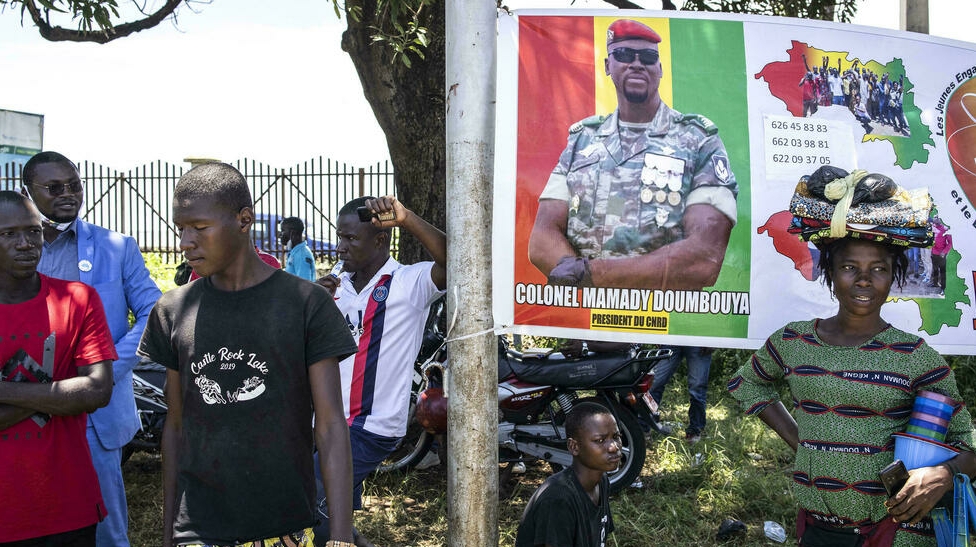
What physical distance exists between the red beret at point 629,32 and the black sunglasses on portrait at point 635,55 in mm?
44

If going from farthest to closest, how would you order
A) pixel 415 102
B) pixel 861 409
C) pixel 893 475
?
pixel 415 102
pixel 861 409
pixel 893 475

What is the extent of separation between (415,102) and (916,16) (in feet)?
10.7

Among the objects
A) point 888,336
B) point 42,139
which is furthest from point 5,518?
point 42,139

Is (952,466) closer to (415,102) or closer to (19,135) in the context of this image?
(415,102)

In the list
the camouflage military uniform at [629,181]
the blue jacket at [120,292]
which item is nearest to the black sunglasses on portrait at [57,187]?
the blue jacket at [120,292]

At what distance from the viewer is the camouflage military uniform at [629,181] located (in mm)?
3514

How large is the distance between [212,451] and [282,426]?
0.22m

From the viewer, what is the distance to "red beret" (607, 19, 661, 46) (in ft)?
11.6

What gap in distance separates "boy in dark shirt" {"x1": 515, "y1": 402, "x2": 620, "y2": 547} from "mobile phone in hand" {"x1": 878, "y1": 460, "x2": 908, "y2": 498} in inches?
40.5

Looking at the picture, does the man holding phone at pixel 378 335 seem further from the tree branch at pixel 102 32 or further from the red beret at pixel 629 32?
the tree branch at pixel 102 32

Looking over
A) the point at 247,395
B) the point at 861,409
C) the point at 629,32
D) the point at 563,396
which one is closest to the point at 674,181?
the point at 629,32

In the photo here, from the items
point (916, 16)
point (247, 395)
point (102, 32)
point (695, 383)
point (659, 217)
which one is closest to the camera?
point (247, 395)

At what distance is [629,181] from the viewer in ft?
11.6

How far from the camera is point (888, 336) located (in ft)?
8.90
